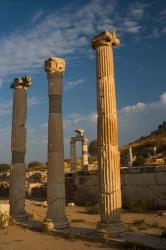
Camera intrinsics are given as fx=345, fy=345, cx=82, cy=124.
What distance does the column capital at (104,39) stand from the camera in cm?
1212

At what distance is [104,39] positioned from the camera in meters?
12.2

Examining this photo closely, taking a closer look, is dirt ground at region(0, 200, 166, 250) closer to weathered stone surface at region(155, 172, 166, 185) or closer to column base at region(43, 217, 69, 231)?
column base at region(43, 217, 69, 231)

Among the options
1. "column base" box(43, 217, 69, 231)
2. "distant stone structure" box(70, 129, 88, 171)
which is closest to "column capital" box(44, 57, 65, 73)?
"column base" box(43, 217, 69, 231)

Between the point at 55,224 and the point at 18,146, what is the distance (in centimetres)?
545

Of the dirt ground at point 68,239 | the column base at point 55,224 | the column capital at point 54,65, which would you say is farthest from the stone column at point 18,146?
the column base at point 55,224

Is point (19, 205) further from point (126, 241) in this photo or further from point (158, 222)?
point (126, 241)

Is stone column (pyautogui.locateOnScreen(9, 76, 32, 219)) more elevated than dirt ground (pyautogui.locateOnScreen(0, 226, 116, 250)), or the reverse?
stone column (pyautogui.locateOnScreen(9, 76, 32, 219))

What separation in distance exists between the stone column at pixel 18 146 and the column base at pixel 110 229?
6.11 metres

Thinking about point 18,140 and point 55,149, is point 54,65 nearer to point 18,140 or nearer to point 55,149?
point 55,149

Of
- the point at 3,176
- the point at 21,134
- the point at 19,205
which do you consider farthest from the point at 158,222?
the point at 3,176

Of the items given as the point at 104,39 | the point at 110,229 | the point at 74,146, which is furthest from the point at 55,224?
the point at 74,146

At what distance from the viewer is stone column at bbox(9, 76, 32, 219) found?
16.5m

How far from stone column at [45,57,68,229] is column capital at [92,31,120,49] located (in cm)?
278

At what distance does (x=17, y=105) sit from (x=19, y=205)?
499 cm
